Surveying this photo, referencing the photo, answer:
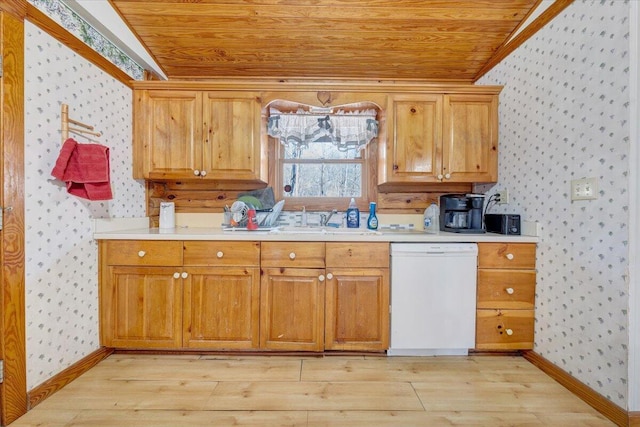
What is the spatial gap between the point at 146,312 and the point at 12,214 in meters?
0.89

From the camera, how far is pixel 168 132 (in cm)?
219

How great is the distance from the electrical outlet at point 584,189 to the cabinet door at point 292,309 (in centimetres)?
153

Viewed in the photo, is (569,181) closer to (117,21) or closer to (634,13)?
(634,13)

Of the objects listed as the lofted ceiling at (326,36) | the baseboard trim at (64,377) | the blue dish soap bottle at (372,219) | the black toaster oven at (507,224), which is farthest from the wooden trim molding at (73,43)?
the black toaster oven at (507,224)

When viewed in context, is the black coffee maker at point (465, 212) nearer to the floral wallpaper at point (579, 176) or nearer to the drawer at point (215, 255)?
the floral wallpaper at point (579, 176)

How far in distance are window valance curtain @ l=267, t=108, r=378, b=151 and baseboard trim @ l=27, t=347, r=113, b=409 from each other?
1.97 metres

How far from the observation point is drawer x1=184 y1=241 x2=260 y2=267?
6.14 ft

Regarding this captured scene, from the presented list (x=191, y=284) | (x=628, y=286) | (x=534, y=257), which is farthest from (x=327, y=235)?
(x=628, y=286)

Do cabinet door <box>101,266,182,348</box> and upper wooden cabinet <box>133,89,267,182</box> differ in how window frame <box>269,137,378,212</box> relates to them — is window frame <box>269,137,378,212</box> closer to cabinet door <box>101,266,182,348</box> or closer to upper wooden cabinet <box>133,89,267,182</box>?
upper wooden cabinet <box>133,89,267,182</box>

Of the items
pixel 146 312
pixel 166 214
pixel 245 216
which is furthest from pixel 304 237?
pixel 166 214

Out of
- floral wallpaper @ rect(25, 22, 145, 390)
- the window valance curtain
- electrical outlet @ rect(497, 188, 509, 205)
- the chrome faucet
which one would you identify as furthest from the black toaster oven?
floral wallpaper @ rect(25, 22, 145, 390)

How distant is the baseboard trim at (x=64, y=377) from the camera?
1452 millimetres

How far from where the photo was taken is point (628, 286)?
132 centimetres

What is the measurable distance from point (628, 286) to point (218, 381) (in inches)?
85.3
